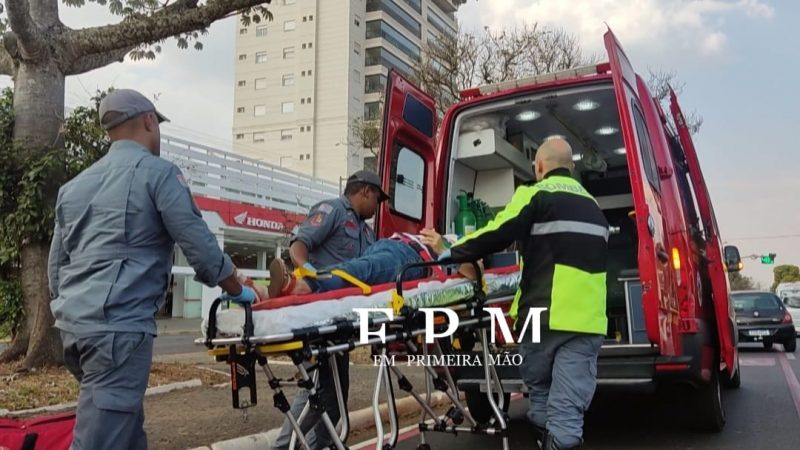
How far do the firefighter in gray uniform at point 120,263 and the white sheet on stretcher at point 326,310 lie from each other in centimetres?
27

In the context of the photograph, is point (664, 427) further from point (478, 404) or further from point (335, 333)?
point (335, 333)

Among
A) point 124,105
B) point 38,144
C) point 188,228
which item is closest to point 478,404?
point 188,228

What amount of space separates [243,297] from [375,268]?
1.12 meters

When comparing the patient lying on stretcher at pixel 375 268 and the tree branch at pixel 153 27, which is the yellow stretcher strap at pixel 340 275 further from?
the tree branch at pixel 153 27

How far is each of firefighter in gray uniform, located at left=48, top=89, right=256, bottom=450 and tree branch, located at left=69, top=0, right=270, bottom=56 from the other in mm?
5278

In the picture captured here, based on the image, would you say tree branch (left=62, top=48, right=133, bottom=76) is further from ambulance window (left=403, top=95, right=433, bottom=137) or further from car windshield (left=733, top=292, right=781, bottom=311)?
car windshield (left=733, top=292, right=781, bottom=311)

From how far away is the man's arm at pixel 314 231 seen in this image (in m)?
3.99

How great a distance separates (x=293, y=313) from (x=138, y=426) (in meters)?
0.78

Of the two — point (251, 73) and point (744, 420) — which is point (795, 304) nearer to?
point (744, 420)

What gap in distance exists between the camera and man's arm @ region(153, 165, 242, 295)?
8.57ft

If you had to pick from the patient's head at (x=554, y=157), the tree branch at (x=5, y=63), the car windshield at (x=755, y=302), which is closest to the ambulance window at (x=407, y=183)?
the patient's head at (x=554, y=157)

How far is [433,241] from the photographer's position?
14.2ft

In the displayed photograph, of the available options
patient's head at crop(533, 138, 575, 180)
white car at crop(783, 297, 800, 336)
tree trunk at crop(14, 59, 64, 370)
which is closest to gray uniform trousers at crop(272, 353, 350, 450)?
patient's head at crop(533, 138, 575, 180)

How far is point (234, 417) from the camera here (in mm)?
5660
